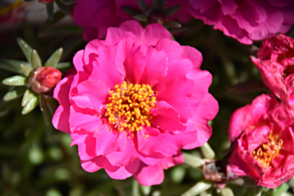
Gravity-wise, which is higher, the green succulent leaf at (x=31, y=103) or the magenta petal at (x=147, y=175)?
the green succulent leaf at (x=31, y=103)

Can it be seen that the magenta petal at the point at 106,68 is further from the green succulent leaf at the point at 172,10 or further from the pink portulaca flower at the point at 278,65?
the pink portulaca flower at the point at 278,65

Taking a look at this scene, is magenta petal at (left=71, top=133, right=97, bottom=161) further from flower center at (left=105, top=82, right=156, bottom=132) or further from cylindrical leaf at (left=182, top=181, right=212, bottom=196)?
cylindrical leaf at (left=182, top=181, right=212, bottom=196)

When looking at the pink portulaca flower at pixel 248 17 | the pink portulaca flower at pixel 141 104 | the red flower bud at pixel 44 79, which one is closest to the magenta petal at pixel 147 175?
the pink portulaca flower at pixel 141 104

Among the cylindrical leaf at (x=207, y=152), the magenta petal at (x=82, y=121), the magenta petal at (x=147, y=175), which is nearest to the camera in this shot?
the magenta petal at (x=82, y=121)

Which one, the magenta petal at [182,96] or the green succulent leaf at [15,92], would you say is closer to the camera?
the magenta petal at [182,96]

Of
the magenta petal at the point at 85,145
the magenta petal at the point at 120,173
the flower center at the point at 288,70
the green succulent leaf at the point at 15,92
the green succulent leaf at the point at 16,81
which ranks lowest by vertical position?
the magenta petal at the point at 120,173

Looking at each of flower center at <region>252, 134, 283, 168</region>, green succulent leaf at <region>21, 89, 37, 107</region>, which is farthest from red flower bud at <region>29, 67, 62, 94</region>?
flower center at <region>252, 134, 283, 168</region>

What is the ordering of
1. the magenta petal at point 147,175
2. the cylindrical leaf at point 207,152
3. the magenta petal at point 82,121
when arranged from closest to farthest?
the magenta petal at point 82,121
the magenta petal at point 147,175
the cylindrical leaf at point 207,152
